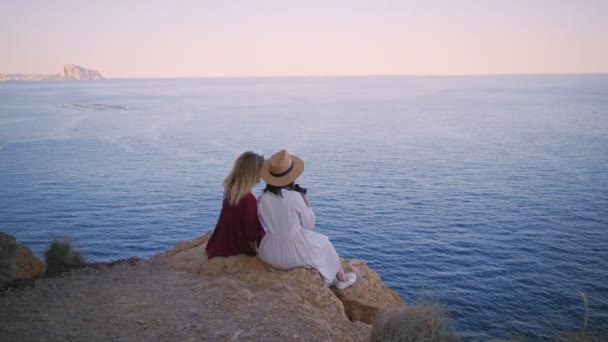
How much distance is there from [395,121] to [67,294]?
89257 mm

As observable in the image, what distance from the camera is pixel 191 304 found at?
25.4 feet

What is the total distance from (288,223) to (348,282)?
1839 millimetres

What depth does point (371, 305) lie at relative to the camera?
28.2 feet

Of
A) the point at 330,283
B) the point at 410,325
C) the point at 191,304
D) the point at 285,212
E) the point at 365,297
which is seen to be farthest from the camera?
the point at 365,297

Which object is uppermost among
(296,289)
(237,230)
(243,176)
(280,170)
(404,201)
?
(280,170)

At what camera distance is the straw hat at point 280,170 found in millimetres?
7910

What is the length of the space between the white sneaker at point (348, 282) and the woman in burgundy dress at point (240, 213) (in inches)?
65.5

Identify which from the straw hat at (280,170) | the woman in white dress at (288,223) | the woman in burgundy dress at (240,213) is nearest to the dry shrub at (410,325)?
the woman in white dress at (288,223)

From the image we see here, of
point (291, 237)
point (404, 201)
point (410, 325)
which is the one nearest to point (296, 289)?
point (291, 237)

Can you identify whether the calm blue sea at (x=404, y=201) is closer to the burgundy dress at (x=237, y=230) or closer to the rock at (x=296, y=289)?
the rock at (x=296, y=289)

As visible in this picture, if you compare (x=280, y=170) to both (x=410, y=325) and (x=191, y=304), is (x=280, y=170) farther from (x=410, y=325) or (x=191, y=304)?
(x=410, y=325)

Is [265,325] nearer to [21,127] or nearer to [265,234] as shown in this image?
[265,234]

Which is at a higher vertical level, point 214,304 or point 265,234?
point 265,234

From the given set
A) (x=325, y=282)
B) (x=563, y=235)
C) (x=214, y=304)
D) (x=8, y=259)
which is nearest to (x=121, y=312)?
(x=214, y=304)
